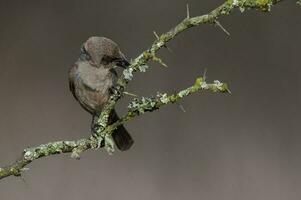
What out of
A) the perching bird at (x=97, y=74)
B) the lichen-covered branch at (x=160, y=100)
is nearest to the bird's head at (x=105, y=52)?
the perching bird at (x=97, y=74)

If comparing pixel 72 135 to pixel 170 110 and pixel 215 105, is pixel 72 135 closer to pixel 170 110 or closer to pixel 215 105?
pixel 170 110

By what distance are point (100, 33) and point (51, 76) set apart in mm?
209

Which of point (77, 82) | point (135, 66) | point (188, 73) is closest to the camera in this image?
point (135, 66)

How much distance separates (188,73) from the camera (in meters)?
2.16

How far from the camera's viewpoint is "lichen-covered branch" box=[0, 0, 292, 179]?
92 cm

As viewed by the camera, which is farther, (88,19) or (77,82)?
(88,19)

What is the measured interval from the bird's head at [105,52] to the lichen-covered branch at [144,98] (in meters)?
0.11

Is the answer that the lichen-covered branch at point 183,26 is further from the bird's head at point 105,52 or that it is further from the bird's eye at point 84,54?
the bird's eye at point 84,54

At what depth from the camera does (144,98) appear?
3.29 ft

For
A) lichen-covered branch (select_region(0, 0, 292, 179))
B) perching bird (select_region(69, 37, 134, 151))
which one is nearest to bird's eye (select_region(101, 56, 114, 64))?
perching bird (select_region(69, 37, 134, 151))

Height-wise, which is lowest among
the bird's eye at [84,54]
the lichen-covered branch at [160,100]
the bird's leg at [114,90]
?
the lichen-covered branch at [160,100]

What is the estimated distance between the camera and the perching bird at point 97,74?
3.67 feet

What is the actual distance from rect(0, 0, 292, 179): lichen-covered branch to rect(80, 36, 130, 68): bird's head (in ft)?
0.37

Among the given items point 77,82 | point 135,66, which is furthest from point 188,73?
point 135,66
